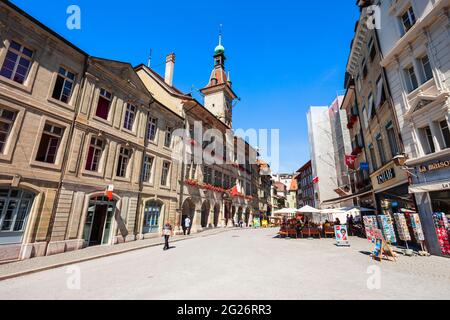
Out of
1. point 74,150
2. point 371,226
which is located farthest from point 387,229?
point 74,150

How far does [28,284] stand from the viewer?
21.2ft

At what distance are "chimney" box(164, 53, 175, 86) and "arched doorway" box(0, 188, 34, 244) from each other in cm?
1860

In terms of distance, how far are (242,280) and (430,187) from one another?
9.88 meters

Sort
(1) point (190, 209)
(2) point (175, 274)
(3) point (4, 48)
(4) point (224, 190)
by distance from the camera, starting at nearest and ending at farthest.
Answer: (2) point (175, 274), (3) point (4, 48), (1) point (190, 209), (4) point (224, 190)

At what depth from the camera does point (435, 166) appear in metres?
9.80

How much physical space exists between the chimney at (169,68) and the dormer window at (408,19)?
21075 millimetres

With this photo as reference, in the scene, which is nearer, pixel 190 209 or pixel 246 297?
pixel 246 297

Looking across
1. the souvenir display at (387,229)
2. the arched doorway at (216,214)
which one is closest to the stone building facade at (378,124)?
the souvenir display at (387,229)

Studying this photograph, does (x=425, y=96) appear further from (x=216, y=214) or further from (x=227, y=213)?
(x=227, y=213)

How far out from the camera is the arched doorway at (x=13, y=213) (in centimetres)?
948

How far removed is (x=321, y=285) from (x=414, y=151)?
9.75 m

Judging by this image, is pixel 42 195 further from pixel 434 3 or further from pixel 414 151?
pixel 434 3

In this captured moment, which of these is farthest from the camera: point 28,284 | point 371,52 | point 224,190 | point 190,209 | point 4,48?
point 224,190

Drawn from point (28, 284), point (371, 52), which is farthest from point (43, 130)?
point (371, 52)
